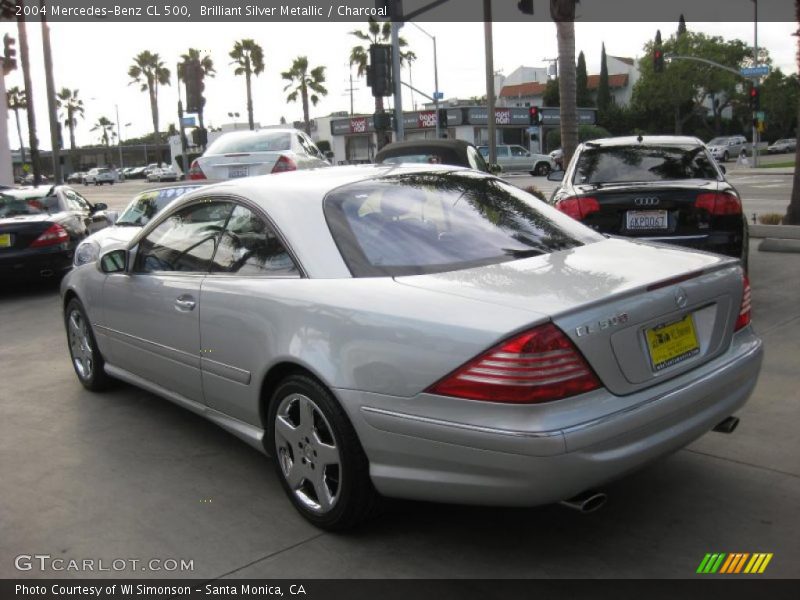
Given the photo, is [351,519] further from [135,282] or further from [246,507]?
[135,282]

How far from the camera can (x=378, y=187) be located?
3.86m

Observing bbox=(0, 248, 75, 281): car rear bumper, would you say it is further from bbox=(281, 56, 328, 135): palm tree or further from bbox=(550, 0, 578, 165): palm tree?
bbox=(281, 56, 328, 135): palm tree

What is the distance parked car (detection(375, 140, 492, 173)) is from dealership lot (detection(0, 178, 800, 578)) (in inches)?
298

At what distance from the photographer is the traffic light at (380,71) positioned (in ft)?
51.2

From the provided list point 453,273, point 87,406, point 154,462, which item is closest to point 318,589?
point 453,273

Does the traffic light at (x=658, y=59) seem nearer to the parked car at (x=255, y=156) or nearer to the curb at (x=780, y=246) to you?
the parked car at (x=255, y=156)

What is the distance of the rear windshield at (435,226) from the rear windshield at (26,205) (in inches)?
316

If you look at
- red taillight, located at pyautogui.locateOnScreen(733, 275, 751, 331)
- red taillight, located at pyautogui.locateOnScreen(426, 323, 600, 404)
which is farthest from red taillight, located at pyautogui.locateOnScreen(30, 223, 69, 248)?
red taillight, located at pyautogui.locateOnScreen(733, 275, 751, 331)

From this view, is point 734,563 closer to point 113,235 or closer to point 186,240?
point 186,240

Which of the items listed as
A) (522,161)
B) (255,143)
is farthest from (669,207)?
(522,161)

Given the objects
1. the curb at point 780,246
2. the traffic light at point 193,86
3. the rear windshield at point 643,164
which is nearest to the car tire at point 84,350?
the rear windshield at point 643,164

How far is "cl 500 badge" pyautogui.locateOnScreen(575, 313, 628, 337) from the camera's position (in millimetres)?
2795

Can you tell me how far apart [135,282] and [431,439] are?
247 centimetres

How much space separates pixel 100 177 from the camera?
221 feet
